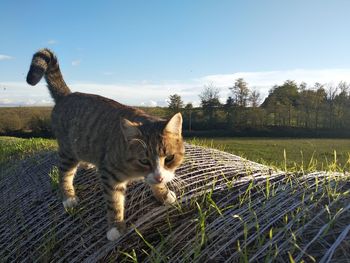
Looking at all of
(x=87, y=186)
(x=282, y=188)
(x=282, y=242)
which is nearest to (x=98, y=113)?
(x=87, y=186)

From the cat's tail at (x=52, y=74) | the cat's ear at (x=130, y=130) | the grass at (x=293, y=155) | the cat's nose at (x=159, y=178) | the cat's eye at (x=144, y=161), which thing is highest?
the cat's tail at (x=52, y=74)

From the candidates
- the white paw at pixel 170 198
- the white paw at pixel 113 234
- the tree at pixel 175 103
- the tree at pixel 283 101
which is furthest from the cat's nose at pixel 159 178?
the tree at pixel 283 101

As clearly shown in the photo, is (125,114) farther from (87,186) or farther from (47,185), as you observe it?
(47,185)

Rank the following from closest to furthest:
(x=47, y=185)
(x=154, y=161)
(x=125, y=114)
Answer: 1. (x=154, y=161)
2. (x=125, y=114)
3. (x=47, y=185)

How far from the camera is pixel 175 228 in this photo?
4270 mm

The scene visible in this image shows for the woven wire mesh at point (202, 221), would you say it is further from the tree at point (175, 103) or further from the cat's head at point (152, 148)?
the tree at point (175, 103)

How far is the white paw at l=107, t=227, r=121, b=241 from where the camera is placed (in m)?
4.49

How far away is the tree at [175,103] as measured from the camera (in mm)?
42781

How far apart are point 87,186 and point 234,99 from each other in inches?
1925

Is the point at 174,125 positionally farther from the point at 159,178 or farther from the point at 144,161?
the point at 159,178

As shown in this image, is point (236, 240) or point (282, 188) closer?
point (236, 240)

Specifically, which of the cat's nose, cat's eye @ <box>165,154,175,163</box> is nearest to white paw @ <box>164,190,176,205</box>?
the cat's nose

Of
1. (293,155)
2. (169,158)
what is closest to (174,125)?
(169,158)

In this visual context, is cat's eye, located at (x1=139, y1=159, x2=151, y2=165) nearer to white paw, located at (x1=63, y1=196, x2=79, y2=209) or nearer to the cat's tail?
white paw, located at (x1=63, y1=196, x2=79, y2=209)
